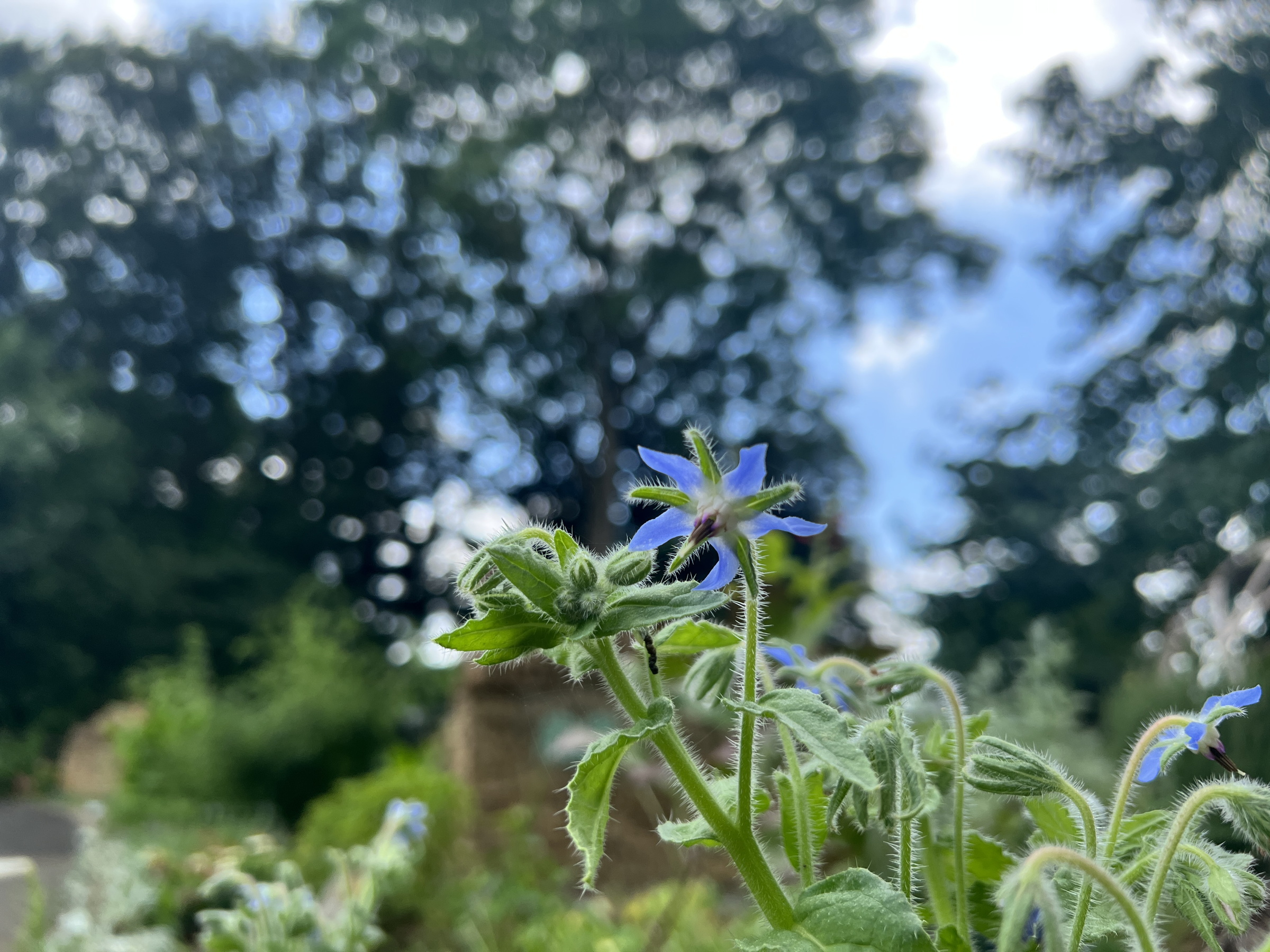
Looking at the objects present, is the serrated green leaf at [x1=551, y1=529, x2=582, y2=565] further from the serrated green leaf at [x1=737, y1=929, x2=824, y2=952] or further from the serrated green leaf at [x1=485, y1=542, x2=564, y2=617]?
the serrated green leaf at [x1=737, y1=929, x2=824, y2=952]

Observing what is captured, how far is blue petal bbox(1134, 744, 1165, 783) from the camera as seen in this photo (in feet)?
1.30

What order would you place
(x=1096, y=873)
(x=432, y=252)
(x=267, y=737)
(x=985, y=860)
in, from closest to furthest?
(x=1096, y=873) → (x=985, y=860) → (x=267, y=737) → (x=432, y=252)

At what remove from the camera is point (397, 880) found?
1.92 metres

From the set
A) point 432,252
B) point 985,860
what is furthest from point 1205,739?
point 432,252

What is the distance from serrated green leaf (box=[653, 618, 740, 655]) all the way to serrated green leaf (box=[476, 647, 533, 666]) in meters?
0.08

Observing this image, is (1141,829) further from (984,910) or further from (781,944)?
(781,944)

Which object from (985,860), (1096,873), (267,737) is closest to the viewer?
(1096,873)

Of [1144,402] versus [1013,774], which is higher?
[1144,402]

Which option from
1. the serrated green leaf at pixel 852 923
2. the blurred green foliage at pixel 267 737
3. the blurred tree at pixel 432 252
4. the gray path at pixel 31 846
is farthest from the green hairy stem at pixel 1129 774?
the blurred tree at pixel 432 252

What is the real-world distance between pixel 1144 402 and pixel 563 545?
6.36 meters

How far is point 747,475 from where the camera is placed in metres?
0.40

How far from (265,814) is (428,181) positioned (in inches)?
301

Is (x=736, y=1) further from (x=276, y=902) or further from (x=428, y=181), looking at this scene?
(x=276, y=902)

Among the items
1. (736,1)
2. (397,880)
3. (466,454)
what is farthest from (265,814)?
(736,1)
